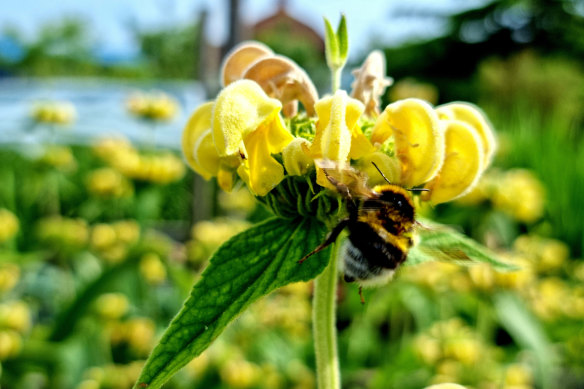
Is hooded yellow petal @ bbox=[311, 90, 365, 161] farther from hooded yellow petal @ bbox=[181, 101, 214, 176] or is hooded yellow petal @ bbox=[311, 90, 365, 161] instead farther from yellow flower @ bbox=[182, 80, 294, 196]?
hooded yellow petal @ bbox=[181, 101, 214, 176]

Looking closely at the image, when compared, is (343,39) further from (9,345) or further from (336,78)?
(9,345)

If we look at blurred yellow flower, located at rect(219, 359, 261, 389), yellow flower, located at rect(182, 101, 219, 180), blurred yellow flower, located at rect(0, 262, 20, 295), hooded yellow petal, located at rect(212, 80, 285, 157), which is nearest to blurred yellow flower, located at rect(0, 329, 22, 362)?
blurred yellow flower, located at rect(0, 262, 20, 295)

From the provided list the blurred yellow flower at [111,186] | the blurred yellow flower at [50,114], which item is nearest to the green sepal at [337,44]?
the blurred yellow flower at [111,186]

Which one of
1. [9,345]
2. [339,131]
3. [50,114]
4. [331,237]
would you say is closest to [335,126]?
[339,131]

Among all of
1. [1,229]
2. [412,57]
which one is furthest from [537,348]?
[412,57]

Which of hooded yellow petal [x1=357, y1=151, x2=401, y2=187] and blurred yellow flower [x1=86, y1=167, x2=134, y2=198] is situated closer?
hooded yellow petal [x1=357, y1=151, x2=401, y2=187]

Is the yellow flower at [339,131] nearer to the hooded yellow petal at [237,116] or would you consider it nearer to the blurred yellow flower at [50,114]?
the hooded yellow petal at [237,116]
